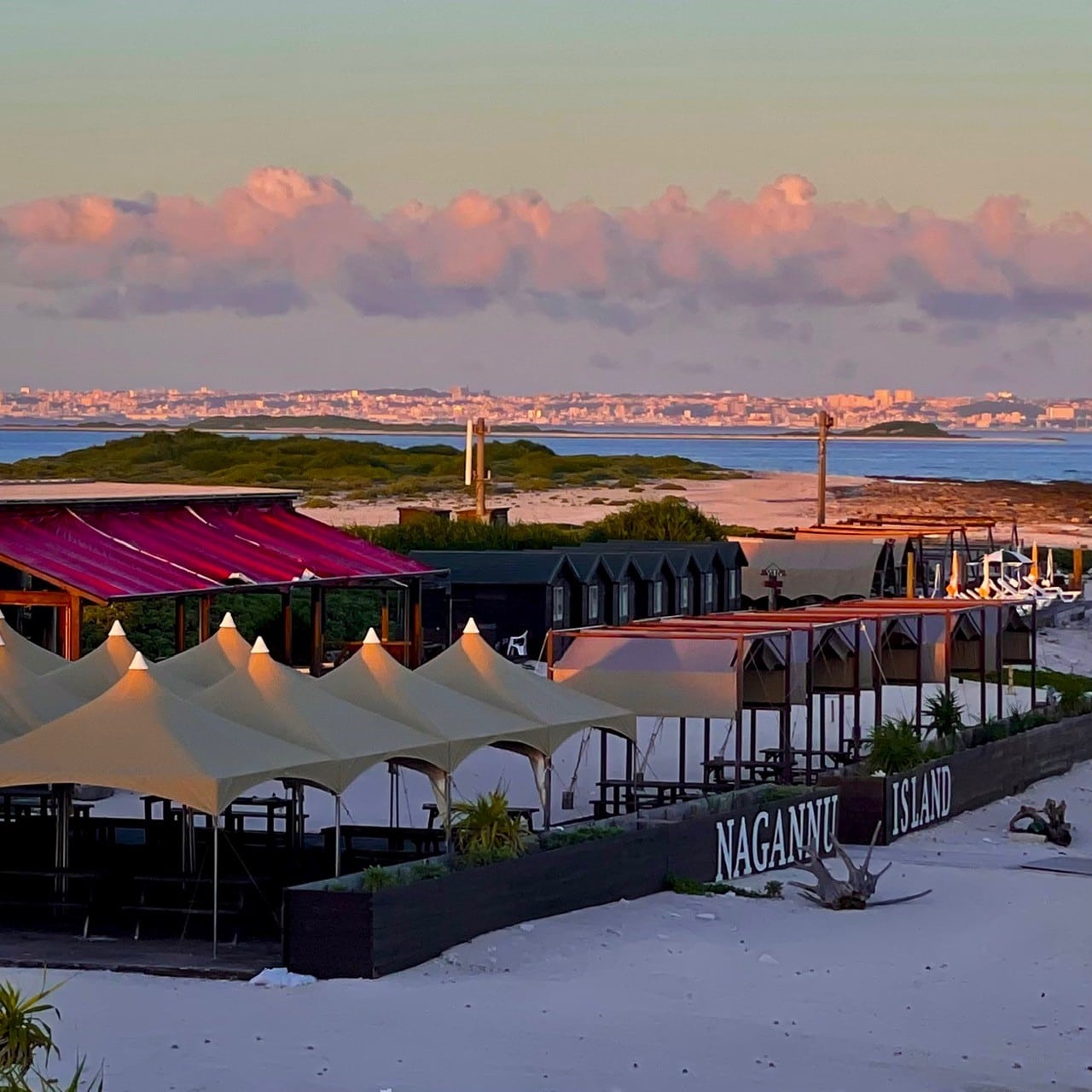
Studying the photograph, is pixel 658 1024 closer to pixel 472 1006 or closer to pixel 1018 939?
pixel 472 1006

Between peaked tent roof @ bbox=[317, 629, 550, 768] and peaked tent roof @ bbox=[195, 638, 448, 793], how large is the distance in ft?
1.54

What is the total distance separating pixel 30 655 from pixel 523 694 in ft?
16.7

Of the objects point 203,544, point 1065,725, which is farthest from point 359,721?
point 1065,725

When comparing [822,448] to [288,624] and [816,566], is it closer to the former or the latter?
[816,566]

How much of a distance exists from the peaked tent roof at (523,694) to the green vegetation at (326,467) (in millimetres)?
86127

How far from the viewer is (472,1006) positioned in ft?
46.8

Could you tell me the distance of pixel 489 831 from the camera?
1683 centimetres

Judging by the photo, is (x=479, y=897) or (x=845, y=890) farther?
(x=845, y=890)

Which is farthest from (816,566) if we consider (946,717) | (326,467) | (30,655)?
(326,467)

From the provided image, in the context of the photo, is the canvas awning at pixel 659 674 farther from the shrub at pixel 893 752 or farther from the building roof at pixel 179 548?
the building roof at pixel 179 548

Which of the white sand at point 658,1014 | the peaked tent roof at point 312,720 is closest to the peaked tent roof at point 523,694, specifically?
the peaked tent roof at point 312,720

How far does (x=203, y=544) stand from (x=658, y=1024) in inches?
731

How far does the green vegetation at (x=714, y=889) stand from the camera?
18891 millimetres

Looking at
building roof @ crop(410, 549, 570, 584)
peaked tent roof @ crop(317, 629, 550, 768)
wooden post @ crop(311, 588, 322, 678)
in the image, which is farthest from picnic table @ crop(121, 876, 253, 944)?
building roof @ crop(410, 549, 570, 584)
